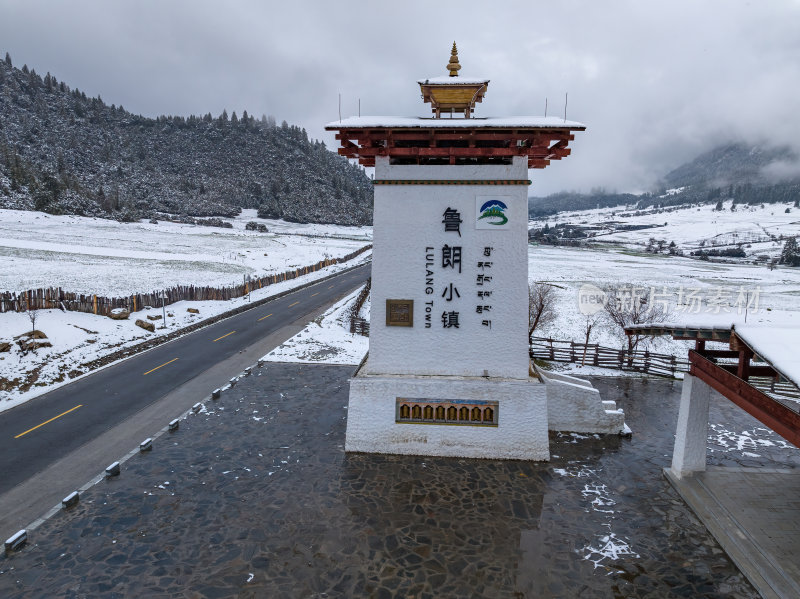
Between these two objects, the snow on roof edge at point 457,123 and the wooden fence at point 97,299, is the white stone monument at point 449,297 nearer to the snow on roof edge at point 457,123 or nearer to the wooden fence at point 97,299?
the snow on roof edge at point 457,123

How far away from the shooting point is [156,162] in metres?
152

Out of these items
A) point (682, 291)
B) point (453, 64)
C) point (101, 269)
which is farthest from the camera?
point (682, 291)

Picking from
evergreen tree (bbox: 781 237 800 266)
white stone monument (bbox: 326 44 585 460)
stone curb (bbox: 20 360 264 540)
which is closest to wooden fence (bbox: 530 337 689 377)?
white stone monument (bbox: 326 44 585 460)

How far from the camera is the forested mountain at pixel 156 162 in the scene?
107069 millimetres

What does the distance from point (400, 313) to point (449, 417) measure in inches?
121

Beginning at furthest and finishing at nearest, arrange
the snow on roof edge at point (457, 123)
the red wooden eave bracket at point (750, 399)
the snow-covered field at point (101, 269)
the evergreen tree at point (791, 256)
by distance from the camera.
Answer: the evergreen tree at point (791, 256) → the snow-covered field at point (101, 269) → the snow on roof edge at point (457, 123) → the red wooden eave bracket at point (750, 399)

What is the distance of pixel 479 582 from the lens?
775cm

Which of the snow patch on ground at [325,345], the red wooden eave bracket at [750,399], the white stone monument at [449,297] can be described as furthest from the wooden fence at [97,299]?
the red wooden eave bracket at [750,399]

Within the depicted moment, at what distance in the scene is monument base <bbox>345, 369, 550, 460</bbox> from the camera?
38.6ft

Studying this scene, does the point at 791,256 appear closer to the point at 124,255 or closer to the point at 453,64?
the point at 453,64

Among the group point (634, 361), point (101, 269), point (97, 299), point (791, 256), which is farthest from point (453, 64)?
point (791, 256)

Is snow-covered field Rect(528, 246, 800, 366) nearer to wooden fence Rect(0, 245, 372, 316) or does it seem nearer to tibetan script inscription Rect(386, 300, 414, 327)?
tibetan script inscription Rect(386, 300, 414, 327)

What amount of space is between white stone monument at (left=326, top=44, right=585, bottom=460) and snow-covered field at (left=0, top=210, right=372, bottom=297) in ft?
90.5

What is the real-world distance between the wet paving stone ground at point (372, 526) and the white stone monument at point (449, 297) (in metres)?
0.92
